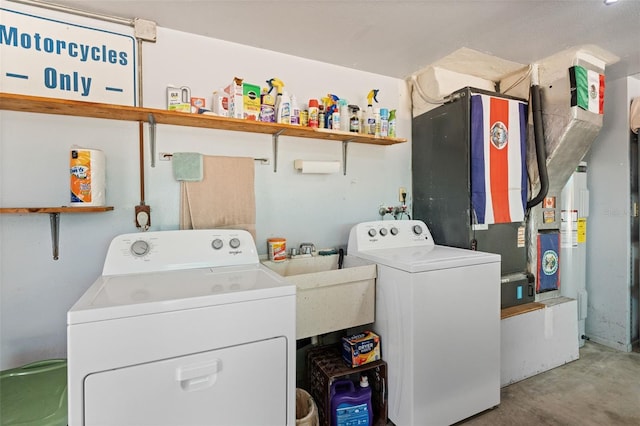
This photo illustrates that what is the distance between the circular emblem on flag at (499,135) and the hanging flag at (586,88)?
48 centimetres

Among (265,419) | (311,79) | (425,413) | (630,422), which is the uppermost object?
(311,79)

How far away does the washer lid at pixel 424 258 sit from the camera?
65.7 inches

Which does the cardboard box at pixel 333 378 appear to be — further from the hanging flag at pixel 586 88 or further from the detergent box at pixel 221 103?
the hanging flag at pixel 586 88

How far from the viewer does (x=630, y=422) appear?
6.02 ft

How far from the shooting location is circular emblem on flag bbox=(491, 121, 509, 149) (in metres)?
2.25

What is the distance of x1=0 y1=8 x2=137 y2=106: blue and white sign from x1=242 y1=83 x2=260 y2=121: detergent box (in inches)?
23.7

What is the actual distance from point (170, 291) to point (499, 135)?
7.60 feet

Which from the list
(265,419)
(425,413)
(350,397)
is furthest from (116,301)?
(425,413)

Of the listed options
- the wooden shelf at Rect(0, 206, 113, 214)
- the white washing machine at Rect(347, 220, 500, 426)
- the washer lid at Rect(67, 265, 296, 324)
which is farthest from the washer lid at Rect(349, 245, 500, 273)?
the wooden shelf at Rect(0, 206, 113, 214)

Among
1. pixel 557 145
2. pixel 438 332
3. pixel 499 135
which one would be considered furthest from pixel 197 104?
pixel 557 145

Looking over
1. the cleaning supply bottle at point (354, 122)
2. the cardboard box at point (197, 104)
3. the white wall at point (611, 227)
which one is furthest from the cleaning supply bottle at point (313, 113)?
the white wall at point (611, 227)

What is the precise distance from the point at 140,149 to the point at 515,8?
85.3 inches

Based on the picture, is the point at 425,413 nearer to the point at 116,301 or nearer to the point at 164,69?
the point at 116,301

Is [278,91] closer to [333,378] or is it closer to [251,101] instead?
[251,101]
